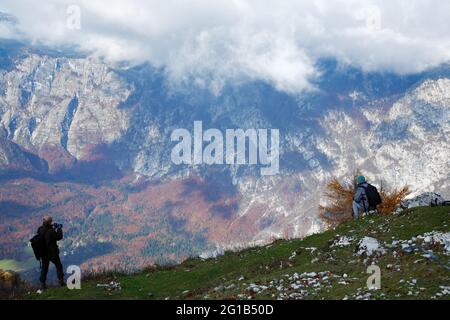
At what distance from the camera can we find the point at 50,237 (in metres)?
27.4

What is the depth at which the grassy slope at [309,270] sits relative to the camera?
19406 mm

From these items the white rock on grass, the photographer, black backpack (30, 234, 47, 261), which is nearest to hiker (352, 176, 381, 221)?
the white rock on grass

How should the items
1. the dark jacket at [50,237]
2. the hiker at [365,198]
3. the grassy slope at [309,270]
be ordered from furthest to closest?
1. the hiker at [365,198]
2. the dark jacket at [50,237]
3. the grassy slope at [309,270]

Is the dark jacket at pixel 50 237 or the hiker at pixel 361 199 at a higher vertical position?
the hiker at pixel 361 199

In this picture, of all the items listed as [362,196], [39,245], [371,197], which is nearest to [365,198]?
[362,196]

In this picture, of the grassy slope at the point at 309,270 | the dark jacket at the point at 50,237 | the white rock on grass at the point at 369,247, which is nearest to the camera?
the grassy slope at the point at 309,270

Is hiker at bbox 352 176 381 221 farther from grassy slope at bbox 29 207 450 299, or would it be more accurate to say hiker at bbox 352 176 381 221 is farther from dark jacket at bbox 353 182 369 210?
grassy slope at bbox 29 207 450 299

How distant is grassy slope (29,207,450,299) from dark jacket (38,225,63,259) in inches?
81.9

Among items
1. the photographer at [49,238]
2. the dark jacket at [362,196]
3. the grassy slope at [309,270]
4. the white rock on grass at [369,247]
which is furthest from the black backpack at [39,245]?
the dark jacket at [362,196]

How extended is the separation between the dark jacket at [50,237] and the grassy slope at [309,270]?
208 centimetres

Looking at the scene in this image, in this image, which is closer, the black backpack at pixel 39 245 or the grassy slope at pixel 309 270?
the grassy slope at pixel 309 270

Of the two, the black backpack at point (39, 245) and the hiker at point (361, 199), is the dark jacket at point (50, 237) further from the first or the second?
the hiker at point (361, 199)

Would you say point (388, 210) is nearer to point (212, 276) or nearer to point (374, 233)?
point (374, 233)

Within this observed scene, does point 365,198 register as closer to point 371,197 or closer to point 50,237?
point 371,197
